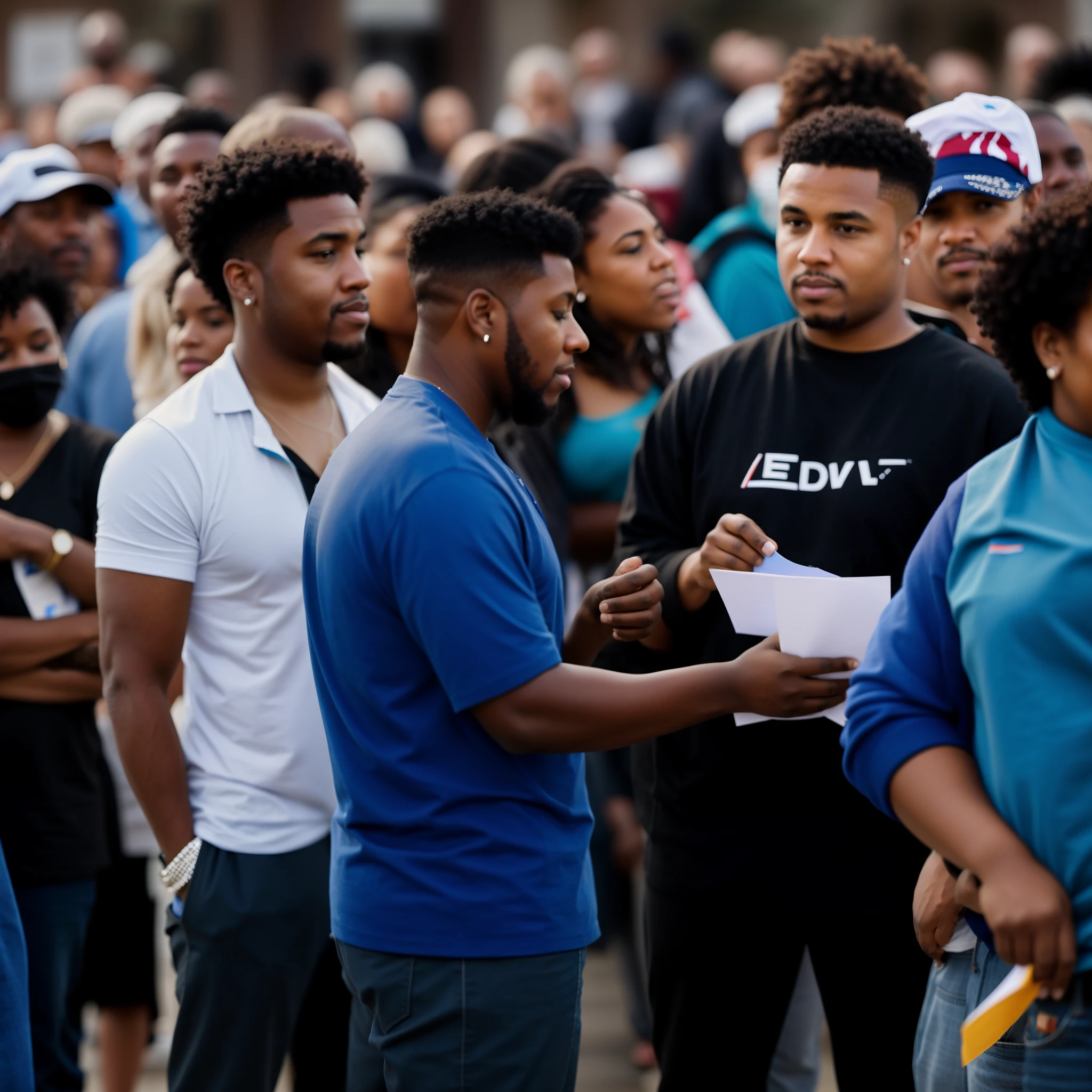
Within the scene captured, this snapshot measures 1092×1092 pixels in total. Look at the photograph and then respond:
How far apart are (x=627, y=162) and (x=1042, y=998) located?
8826 mm

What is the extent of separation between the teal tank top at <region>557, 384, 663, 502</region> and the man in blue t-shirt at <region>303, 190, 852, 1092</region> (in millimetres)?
1773

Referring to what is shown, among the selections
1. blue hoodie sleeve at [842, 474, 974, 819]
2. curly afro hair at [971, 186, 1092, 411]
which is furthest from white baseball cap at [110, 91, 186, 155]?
blue hoodie sleeve at [842, 474, 974, 819]

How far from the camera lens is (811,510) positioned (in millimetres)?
3201

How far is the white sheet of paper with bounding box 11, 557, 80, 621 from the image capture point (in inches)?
146

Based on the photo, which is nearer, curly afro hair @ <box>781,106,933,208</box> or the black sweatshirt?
the black sweatshirt

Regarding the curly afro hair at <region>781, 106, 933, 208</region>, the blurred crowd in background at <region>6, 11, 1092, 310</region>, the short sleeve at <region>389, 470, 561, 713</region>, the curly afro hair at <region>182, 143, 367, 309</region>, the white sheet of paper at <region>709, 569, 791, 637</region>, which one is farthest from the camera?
the blurred crowd in background at <region>6, 11, 1092, 310</region>

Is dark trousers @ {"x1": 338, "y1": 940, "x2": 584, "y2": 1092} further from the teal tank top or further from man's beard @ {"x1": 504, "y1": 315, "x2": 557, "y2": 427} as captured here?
the teal tank top

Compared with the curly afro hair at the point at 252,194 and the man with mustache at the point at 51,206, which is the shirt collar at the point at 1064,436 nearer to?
the curly afro hair at the point at 252,194

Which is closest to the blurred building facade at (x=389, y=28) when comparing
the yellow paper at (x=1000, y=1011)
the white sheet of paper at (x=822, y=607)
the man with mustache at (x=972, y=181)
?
the man with mustache at (x=972, y=181)

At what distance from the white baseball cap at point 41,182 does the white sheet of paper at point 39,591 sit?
1.78 m

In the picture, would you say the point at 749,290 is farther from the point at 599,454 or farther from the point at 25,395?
the point at 25,395

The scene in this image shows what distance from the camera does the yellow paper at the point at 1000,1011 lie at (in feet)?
6.97

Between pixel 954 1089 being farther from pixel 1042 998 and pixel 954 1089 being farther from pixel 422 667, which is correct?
pixel 422 667

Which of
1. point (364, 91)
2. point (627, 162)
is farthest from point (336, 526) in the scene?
point (364, 91)
